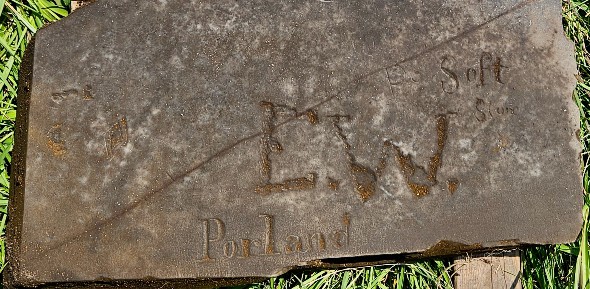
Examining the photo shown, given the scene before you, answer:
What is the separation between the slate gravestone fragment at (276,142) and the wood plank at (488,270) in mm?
331

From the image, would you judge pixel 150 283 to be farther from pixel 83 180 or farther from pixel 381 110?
pixel 381 110

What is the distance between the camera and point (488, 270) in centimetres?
241

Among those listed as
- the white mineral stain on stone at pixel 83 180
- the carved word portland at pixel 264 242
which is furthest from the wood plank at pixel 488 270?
the white mineral stain on stone at pixel 83 180

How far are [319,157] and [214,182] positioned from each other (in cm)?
33

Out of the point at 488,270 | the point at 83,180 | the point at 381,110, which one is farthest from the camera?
the point at 488,270

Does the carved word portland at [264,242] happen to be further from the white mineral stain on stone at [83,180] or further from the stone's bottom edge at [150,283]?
the white mineral stain on stone at [83,180]

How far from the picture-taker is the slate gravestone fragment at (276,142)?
1.96 meters

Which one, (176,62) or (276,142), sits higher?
(176,62)

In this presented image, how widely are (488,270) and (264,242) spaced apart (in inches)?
36.4

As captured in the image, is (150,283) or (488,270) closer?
(150,283)

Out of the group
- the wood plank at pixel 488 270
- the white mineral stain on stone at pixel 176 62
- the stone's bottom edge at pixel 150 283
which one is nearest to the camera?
the stone's bottom edge at pixel 150 283

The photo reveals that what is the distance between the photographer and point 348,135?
206cm

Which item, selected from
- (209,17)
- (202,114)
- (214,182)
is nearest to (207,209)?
(214,182)

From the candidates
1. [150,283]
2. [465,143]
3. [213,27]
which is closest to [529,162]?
[465,143]
